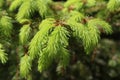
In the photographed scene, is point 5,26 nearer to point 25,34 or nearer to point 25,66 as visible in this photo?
point 25,34

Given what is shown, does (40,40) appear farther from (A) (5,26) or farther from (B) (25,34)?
(A) (5,26)

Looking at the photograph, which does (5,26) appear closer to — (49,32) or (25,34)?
(25,34)

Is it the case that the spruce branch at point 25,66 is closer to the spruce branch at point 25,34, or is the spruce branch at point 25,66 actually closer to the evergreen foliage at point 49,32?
the evergreen foliage at point 49,32

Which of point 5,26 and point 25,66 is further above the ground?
point 5,26

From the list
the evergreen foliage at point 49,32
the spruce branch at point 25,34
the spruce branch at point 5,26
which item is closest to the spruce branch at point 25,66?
the evergreen foliage at point 49,32

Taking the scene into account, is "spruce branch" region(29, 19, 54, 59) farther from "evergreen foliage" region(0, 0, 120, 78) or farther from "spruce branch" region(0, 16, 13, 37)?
"spruce branch" region(0, 16, 13, 37)

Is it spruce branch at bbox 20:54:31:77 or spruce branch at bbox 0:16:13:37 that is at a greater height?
spruce branch at bbox 0:16:13:37

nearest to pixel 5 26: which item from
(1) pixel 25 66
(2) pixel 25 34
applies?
(2) pixel 25 34

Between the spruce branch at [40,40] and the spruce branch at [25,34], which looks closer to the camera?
the spruce branch at [40,40]

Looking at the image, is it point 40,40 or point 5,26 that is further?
point 5,26

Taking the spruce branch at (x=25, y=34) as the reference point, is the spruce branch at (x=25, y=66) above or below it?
below

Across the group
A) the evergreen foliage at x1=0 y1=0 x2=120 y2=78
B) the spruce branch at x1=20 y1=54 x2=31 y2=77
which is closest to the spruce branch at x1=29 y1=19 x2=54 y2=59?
the evergreen foliage at x1=0 y1=0 x2=120 y2=78
